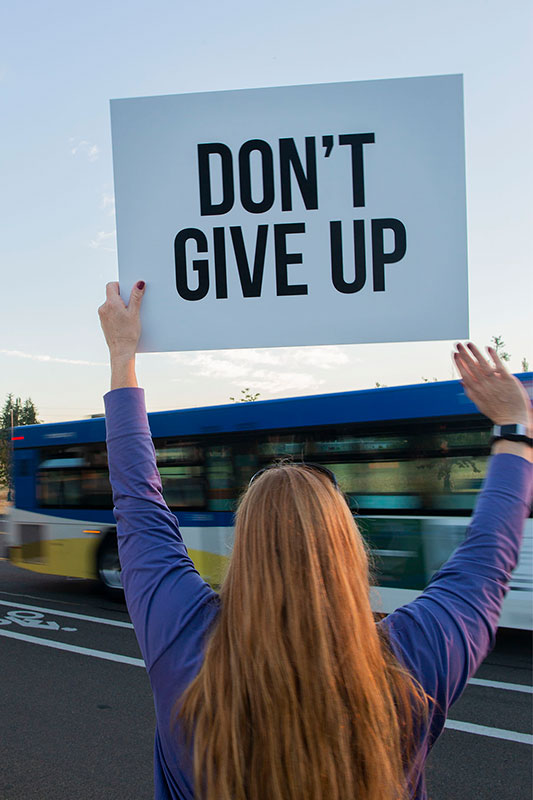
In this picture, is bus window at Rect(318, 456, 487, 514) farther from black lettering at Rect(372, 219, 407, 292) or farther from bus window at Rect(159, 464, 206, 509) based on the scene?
black lettering at Rect(372, 219, 407, 292)

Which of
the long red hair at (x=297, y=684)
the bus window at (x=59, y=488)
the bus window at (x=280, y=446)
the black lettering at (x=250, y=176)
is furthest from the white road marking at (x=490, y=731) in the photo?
the bus window at (x=59, y=488)

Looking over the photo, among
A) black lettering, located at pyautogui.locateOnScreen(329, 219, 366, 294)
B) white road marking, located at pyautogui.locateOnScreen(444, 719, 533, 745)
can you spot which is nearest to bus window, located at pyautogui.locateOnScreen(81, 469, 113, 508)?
white road marking, located at pyautogui.locateOnScreen(444, 719, 533, 745)

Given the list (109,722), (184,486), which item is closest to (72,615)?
(184,486)

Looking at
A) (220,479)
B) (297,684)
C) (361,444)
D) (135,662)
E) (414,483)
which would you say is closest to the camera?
(297,684)

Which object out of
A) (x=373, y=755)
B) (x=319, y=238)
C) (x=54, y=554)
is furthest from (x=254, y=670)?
(x=54, y=554)

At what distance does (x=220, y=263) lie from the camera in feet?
4.77

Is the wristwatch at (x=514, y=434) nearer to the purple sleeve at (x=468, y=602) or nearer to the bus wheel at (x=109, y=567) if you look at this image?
the purple sleeve at (x=468, y=602)

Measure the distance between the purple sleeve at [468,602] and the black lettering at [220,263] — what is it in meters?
0.70

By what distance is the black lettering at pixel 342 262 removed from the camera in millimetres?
1443

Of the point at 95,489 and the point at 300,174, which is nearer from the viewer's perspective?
the point at 300,174

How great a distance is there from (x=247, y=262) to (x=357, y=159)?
0.34m

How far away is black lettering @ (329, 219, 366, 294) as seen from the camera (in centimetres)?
144

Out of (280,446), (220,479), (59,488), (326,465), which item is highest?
(280,446)

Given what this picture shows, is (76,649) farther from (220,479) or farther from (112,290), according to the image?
(112,290)
